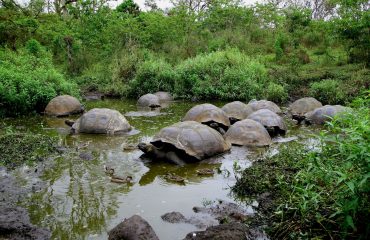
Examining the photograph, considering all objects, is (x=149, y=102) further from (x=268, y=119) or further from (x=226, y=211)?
(x=226, y=211)

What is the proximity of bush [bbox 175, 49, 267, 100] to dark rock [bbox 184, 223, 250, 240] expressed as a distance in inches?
460

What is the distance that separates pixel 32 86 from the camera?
40.3ft

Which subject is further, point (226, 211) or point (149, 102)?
point (149, 102)

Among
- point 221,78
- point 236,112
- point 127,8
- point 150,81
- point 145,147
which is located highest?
point 127,8

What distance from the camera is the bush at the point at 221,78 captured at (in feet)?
52.0

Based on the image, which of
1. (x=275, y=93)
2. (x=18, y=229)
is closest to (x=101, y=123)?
(x=18, y=229)

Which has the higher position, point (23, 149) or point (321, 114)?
point (321, 114)

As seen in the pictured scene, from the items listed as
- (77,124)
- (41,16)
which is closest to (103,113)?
(77,124)

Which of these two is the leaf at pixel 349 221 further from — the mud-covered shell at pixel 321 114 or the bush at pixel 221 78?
the bush at pixel 221 78

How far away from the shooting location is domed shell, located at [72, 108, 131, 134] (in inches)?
369

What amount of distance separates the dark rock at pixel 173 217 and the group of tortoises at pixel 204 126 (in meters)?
2.06

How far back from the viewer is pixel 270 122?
9.24 m

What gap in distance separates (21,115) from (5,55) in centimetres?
451

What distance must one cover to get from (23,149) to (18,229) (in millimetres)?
3563
